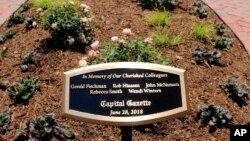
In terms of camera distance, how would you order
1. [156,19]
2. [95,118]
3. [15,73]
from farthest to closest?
1. [156,19]
2. [15,73]
3. [95,118]

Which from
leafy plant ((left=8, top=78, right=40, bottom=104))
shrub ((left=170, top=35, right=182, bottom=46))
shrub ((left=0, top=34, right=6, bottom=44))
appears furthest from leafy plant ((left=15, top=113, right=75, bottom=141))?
shrub ((left=0, top=34, right=6, bottom=44))

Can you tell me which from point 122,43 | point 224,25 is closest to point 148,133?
point 122,43

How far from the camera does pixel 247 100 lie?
484cm

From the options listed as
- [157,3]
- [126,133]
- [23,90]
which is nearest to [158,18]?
[157,3]

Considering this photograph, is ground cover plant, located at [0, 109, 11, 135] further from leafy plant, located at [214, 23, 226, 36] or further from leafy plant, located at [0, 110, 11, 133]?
leafy plant, located at [214, 23, 226, 36]

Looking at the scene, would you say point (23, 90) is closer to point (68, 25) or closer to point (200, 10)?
point (68, 25)

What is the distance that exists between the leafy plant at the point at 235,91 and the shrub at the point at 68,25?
6.27ft

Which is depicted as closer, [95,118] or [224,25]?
[95,118]

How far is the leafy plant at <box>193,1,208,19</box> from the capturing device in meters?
6.64

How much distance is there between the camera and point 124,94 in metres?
3.23

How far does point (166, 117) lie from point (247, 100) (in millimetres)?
1985

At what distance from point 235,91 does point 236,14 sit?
2.57 metres

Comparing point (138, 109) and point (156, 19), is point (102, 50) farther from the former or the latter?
point (138, 109)

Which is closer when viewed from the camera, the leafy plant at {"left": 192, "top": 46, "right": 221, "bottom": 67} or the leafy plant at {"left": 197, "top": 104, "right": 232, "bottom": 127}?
the leafy plant at {"left": 197, "top": 104, "right": 232, "bottom": 127}
